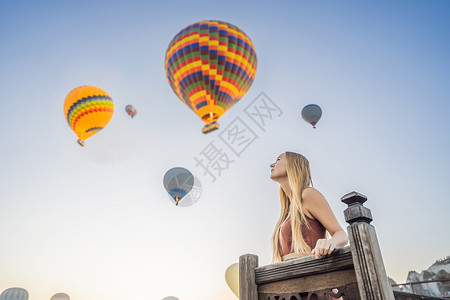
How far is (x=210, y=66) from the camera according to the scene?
49.3ft

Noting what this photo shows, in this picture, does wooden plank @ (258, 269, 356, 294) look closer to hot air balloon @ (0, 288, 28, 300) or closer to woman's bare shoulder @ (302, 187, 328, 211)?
woman's bare shoulder @ (302, 187, 328, 211)

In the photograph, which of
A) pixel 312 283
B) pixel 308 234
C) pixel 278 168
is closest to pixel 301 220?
pixel 308 234

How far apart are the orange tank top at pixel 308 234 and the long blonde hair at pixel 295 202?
42 millimetres

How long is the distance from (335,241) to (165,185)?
2266 centimetres

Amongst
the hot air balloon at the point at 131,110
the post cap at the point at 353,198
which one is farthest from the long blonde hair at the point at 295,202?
the hot air balloon at the point at 131,110

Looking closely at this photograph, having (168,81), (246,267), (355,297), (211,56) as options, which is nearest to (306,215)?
(246,267)

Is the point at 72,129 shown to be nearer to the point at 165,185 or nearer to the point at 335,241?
the point at 165,185

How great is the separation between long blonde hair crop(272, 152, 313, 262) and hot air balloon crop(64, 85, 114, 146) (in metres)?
19.6

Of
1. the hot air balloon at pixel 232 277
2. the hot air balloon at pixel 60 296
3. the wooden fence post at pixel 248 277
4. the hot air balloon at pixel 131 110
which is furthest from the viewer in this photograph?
the hot air balloon at pixel 60 296

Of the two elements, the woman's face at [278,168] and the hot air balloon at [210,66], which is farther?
the hot air balloon at [210,66]

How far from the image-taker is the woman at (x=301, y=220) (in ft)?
7.47

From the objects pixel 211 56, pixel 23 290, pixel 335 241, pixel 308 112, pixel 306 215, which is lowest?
pixel 335 241

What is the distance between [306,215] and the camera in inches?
96.7

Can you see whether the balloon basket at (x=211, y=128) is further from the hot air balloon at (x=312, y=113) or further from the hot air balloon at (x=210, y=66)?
the hot air balloon at (x=312, y=113)
